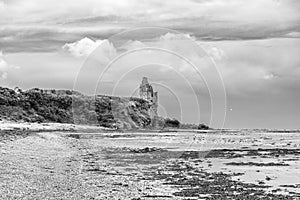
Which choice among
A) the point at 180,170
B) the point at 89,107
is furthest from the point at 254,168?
the point at 89,107

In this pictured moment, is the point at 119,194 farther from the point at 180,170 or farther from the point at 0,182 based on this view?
the point at 180,170

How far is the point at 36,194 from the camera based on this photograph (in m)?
23.9

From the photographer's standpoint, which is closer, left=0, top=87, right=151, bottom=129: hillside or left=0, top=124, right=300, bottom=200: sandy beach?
left=0, top=124, right=300, bottom=200: sandy beach

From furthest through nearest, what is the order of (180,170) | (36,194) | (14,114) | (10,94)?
(10,94), (14,114), (180,170), (36,194)

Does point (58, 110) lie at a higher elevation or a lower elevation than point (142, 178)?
lower

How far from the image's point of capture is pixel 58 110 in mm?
178625

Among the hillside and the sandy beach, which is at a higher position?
the sandy beach

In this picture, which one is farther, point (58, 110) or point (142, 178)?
point (58, 110)

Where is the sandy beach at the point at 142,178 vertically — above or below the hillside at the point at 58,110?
above

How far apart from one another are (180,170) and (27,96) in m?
143

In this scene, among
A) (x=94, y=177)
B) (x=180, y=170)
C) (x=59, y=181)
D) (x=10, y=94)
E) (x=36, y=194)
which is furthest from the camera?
(x=10, y=94)

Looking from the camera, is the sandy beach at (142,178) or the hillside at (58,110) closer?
the sandy beach at (142,178)

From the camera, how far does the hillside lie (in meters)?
160

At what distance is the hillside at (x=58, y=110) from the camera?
15988cm
